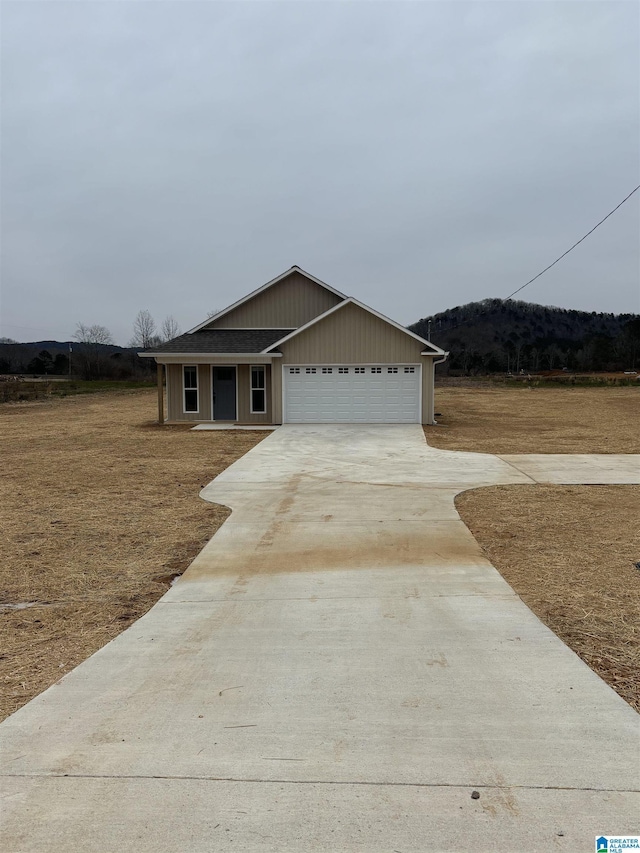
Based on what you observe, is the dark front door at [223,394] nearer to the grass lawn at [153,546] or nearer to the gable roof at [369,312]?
the gable roof at [369,312]

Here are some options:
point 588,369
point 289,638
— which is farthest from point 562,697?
point 588,369

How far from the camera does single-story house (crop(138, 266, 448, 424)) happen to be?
20.5 meters

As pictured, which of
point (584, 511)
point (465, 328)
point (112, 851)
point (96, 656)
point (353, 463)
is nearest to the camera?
point (112, 851)

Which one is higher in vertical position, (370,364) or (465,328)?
(465,328)

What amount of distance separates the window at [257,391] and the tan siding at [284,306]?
96.5 inches

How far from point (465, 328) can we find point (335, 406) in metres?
109

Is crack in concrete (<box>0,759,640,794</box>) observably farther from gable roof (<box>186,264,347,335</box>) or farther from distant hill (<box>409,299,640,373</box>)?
distant hill (<box>409,299,640,373</box>)

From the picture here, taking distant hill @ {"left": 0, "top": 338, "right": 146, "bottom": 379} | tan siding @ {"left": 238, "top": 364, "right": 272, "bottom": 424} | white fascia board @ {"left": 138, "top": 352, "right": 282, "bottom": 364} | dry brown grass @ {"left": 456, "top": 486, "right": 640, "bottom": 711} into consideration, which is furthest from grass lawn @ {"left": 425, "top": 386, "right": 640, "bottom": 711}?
distant hill @ {"left": 0, "top": 338, "right": 146, "bottom": 379}

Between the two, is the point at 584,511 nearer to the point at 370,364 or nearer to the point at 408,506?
the point at 408,506

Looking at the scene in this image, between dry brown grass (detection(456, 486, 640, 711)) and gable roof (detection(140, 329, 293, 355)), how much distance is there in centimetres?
1298

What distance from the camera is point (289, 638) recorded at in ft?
14.2

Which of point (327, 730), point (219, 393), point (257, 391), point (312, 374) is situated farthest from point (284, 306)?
point (327, 730)

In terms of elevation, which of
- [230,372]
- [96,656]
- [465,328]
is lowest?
[96,656]

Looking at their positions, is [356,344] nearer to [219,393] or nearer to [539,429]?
[219,393]
